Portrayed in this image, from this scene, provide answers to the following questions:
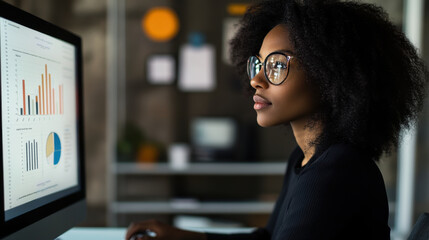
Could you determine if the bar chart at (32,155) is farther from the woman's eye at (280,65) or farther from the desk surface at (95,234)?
the woman's eye at (280,65)

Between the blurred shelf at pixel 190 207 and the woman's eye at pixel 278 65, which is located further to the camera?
the blurred shelf at pixel 190 207

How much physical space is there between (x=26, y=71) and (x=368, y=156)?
76 centimetres

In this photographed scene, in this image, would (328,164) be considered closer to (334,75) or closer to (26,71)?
(334,75)

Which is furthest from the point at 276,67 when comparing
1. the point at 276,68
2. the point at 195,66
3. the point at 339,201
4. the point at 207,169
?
the point at 195,66

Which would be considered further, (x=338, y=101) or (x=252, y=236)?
(x=252, y=236)

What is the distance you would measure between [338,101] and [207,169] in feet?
8.39

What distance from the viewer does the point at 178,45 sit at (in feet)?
12.1

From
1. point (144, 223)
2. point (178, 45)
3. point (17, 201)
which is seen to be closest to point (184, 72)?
point (178, 45)

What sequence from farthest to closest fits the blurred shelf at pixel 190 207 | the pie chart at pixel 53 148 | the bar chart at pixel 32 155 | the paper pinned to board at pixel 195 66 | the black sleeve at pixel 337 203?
1. the paper pinned to board at pixel 195 66
2. the blurred shelf at pixel 190 207
3. the pie chart at pixel 53 148
4. the bar chart at pixel 32 155
5. the black sleeve at pixel 337 203

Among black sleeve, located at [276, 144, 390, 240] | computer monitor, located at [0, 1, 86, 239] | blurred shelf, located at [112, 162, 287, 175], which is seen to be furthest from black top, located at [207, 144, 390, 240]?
blurred shelf, located at [112, 162, 287, 175]

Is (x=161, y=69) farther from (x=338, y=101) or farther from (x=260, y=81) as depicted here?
(x=338, y=101)

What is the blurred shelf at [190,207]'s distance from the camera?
11.3 ft

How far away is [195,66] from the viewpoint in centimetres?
369

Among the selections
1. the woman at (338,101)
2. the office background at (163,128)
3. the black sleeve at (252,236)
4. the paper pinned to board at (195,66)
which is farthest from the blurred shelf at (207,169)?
the woman at (338,101)
